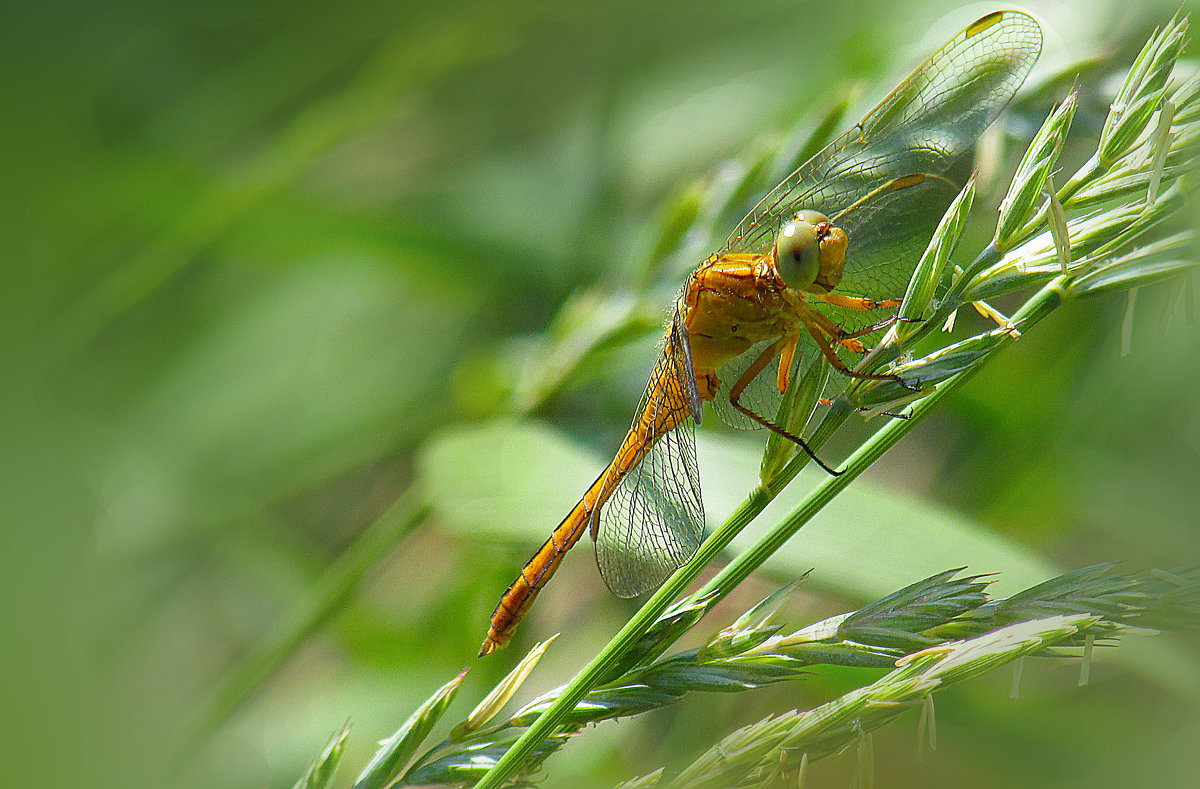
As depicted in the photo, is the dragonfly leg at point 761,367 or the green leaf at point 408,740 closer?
the green leaf at point 408,740

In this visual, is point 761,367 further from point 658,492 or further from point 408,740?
point 408,740

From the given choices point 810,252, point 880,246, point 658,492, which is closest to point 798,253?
point 810,252

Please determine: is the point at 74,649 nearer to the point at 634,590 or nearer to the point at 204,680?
the point at 204,680

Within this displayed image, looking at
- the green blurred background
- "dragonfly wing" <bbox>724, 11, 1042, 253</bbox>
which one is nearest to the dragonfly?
"dragonfly wing" <bbox>724, 11, 1042, 253</bbox>

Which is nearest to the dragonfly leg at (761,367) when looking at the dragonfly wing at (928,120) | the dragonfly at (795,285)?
the dragonfly at (795,285)

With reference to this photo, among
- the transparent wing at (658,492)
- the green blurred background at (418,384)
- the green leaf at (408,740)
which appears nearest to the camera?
the green leaf at (408,740)

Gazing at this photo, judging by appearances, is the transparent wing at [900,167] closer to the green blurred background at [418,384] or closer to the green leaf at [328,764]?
the green blurred background at [418,384]

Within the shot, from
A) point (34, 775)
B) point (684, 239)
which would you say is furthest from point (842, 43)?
point (34, 775)
